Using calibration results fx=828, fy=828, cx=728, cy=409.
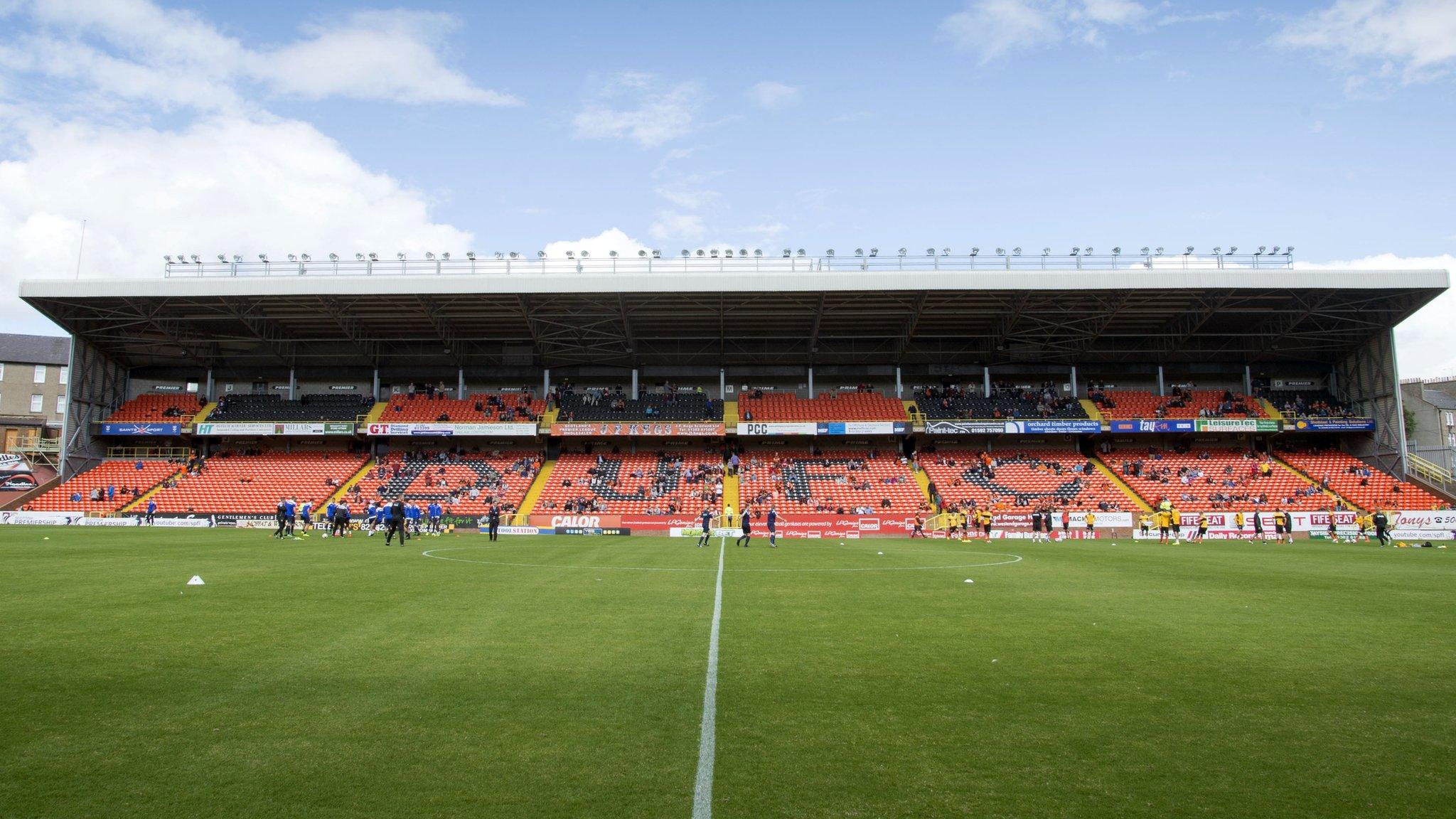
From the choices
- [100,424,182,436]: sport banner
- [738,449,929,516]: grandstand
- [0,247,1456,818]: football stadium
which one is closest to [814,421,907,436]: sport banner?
[0,247,1456,818]: football stadium

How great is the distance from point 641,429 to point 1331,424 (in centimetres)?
4252

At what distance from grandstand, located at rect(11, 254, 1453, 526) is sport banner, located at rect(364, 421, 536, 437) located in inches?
8.4

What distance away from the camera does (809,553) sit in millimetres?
26953

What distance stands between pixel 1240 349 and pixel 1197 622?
1978 inches

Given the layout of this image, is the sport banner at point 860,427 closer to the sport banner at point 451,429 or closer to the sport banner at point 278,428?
the sport banner at point 451,429

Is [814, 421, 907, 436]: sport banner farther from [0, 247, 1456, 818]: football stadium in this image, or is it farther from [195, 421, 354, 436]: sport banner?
[195, 421, 354, 436]: sport banner

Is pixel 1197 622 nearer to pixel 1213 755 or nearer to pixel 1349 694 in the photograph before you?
pixel 1349 694

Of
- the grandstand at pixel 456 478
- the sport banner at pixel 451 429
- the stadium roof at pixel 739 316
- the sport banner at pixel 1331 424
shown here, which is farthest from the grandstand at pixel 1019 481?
the sport banner at pixel 451 429

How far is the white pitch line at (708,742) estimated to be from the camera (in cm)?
496

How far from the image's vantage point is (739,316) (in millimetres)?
50312

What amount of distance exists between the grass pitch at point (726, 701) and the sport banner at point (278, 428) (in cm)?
3959

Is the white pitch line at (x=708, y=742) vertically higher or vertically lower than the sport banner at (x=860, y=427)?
lower

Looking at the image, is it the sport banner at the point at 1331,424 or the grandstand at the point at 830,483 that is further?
the sport banner at the point at 1331,424

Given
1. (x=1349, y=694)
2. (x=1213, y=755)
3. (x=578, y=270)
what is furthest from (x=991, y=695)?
(x=578, y=270)
